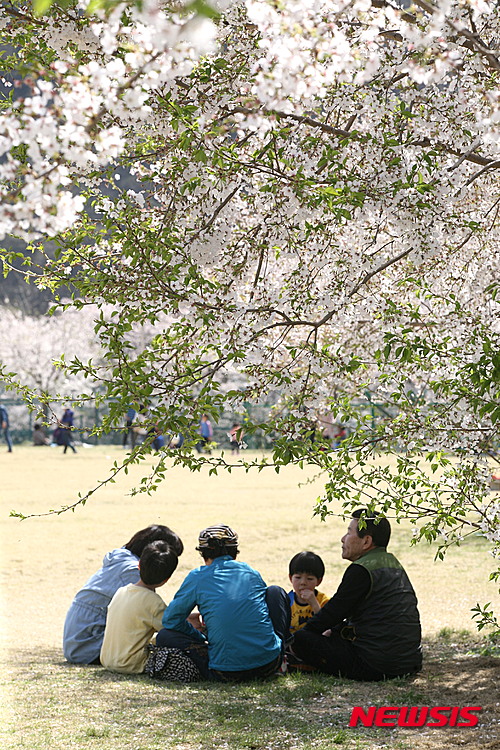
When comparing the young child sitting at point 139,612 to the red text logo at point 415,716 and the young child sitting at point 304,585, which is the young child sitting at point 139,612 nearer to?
the young child sitting at point 304,585

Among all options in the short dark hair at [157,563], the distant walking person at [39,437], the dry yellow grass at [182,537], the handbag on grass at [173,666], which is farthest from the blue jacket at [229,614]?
the distant walking person at [39,437]

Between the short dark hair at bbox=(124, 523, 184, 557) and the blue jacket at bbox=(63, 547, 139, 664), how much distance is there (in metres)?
0.10

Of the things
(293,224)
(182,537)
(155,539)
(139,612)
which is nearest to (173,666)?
(139,612)

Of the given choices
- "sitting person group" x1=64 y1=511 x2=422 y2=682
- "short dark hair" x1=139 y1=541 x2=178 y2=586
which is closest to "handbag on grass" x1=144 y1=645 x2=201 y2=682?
"sitting person group" x1=64 y1=511 x2=422 y2=682

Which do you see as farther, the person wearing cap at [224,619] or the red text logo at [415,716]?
the person wearing cap at [224,619]

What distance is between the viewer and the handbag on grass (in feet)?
18.3

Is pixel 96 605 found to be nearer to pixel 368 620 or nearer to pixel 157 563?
pixel 157 563

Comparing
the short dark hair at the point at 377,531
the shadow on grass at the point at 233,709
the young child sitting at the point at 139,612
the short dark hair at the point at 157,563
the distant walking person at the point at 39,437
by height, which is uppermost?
the distant walking person at the point at 39,437

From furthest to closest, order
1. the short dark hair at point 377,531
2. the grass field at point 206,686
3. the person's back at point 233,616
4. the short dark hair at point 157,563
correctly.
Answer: the short dark hair at point 157,563
the short dark hair at point 377,531
the person's back at point 233,616
the grass field at point 206,686

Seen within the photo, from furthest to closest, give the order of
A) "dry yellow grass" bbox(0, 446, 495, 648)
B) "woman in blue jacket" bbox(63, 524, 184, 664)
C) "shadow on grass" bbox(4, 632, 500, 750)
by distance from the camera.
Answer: "dry yellow grass" bbox(0, 446, 495, 648) → "woman in blue jacket" bbox(63, 524, 184, 664) → "shadow on grass" bbox(4, 632, 500, 750)

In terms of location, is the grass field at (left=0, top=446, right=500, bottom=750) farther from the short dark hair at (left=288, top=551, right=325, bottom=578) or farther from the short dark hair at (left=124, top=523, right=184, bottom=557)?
the short dark hair at (left=124, top=523, right=184, bottom=557)

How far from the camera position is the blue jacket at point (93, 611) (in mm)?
6215

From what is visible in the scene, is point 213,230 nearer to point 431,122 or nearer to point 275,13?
point 431,122

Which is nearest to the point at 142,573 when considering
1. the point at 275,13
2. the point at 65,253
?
the point at 65,253
